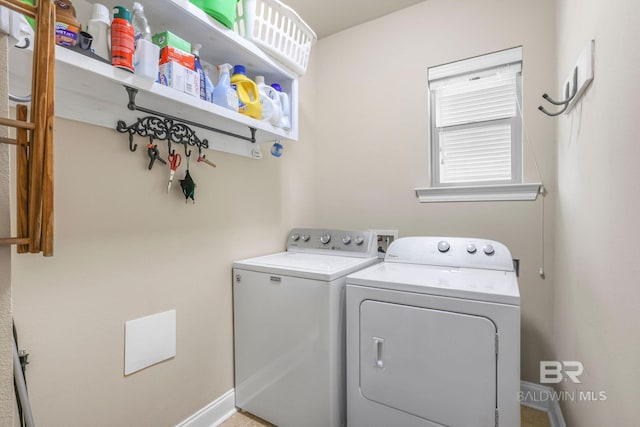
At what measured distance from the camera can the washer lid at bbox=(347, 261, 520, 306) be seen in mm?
1211

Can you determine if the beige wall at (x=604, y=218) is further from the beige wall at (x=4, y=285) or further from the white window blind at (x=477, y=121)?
the beige wall at (x=4, y=285)

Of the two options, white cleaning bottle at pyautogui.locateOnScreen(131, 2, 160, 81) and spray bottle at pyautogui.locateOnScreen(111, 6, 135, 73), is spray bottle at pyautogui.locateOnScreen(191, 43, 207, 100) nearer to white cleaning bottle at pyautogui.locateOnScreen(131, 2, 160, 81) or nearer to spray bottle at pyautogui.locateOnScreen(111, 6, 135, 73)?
white cleaning bottle at pyautogui.locateOnScreen(131, 2, 160, 81)

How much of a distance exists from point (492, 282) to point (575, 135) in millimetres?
714

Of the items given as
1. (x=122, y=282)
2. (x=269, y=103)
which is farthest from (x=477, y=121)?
(x=122, y=282)

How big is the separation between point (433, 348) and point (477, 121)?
151cm

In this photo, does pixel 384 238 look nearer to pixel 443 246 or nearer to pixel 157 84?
pixel 443 246

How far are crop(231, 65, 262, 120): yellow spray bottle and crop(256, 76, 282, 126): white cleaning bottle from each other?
42mm

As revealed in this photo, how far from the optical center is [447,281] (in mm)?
1386

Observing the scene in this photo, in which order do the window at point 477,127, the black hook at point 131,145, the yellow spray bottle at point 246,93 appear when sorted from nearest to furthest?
the black hook at point 131,145 → the yellow spray bottle at point 246,93 → the window at point 477,127

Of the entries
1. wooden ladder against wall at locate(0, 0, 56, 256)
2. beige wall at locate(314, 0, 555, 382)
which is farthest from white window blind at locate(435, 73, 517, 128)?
wooden ladder against wall at locate(0, 0, 56, 256)

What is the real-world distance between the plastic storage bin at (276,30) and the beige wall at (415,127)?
69 cm

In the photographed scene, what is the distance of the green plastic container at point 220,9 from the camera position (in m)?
1.26

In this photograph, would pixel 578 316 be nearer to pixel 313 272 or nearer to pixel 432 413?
pixel 432 413

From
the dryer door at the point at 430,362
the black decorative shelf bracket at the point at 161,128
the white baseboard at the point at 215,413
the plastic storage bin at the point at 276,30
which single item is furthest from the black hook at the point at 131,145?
the white baseboard at the point at 215,413
